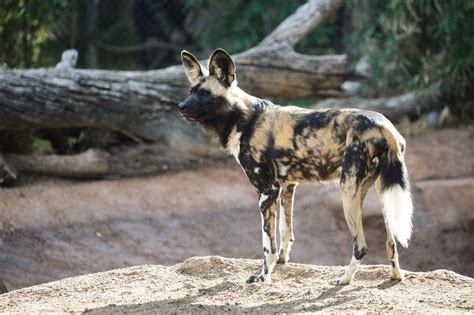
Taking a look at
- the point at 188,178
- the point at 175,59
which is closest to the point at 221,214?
the point at 188,178

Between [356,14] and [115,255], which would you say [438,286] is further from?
[356,14]

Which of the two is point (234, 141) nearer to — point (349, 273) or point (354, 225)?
point (354, 225)

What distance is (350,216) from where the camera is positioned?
4.57 metres

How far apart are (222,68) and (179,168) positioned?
13.4ft

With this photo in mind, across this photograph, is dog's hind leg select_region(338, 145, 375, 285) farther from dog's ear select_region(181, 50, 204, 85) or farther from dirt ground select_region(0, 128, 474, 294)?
dirt ground select_region(0, 128, 474, 294)

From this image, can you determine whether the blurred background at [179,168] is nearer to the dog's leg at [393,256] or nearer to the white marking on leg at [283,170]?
the white marking on leg at [283,170]

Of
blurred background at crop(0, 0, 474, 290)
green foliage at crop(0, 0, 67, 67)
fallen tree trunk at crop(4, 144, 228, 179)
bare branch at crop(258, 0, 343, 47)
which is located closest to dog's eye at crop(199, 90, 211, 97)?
blurred background at crop(0, 0, 474, 290)

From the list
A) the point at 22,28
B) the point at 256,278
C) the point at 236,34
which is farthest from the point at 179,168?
the point at 256,278

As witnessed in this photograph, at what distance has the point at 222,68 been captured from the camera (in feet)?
16.3

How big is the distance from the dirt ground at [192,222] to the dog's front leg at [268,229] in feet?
8.25

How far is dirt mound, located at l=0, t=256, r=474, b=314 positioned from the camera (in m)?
4.26

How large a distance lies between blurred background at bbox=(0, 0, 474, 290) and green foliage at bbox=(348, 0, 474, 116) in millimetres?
19

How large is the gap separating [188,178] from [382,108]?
9.91 ft

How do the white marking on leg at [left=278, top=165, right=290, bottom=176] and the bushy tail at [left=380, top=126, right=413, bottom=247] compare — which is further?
the white marking on leg at [left=278, top=165, right=290, bottom=176]
